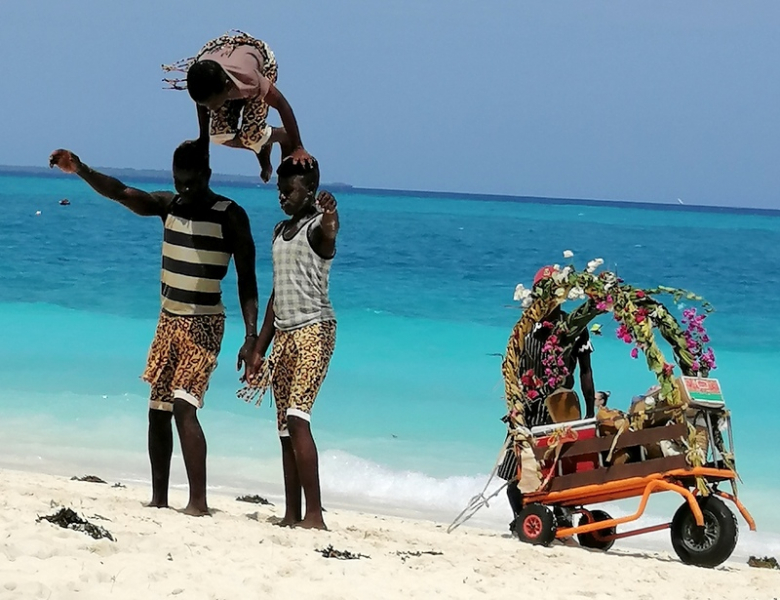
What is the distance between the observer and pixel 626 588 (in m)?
5.85

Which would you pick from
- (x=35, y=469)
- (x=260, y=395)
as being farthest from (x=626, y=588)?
(x=35, y=469)

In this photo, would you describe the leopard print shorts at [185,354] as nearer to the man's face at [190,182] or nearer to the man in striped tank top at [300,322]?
the man in striped tank top at [300,322]

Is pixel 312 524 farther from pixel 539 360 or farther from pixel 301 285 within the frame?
pixel 539 360

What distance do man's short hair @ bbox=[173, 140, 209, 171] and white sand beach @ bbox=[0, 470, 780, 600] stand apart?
1.72 m

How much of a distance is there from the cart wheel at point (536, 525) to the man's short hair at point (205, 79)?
113 inches

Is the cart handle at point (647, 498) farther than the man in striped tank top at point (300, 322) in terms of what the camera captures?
Yes

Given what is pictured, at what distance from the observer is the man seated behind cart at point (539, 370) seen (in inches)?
291

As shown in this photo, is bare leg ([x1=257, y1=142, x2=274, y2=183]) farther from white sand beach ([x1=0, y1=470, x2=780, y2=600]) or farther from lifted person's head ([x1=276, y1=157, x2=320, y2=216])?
white sand beach ([x1=0, y1=470, x2=780, y2=600])

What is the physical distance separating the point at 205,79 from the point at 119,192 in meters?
0.90

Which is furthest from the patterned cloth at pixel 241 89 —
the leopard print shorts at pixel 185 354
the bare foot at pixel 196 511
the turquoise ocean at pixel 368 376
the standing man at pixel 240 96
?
the turquoise ocean at pixel 368 376

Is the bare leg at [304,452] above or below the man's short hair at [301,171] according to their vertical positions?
below

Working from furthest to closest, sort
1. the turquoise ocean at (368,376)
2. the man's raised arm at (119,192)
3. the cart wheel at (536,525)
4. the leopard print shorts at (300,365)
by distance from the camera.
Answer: the turquoise ocean at (368,376)
the cart wheel at (536,525)
the man's raised arm at (119,192)
the leopard print shorts at (300,365)

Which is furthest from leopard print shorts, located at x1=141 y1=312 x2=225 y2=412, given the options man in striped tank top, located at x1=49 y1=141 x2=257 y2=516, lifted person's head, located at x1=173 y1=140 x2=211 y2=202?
lifted person's head, located at x1=173 y1=140 x2=211 y2=202

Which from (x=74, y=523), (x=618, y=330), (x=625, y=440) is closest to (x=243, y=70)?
(x=74, y=523)
